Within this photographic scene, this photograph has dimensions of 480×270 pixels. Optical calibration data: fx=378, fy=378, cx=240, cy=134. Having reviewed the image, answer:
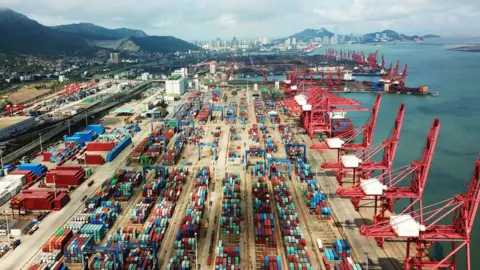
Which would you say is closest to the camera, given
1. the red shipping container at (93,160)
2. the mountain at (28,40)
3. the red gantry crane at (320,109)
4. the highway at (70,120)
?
the red shipping container at (93,160)

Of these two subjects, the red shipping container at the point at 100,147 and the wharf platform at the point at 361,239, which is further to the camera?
the red shipping container at the point at 100,147

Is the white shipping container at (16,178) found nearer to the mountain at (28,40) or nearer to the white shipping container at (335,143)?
the white shipping container at (335,143)

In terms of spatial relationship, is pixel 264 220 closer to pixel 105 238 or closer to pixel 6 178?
pixel 105 238

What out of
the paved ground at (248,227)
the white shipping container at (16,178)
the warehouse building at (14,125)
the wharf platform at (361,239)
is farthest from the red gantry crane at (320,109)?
the warehouse building at (14,125)

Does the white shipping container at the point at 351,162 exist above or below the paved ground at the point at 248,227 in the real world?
above

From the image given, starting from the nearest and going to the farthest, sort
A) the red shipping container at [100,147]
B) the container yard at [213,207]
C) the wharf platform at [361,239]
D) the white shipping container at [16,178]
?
the container yard at [213,207] → the wharf platform at [361,239] → the white shipping container at [16,178] → the red shipping container at [100,147]

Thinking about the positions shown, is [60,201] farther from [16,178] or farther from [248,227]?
[248,227]

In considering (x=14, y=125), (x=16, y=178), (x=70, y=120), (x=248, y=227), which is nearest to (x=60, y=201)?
(x=16, y=178)
